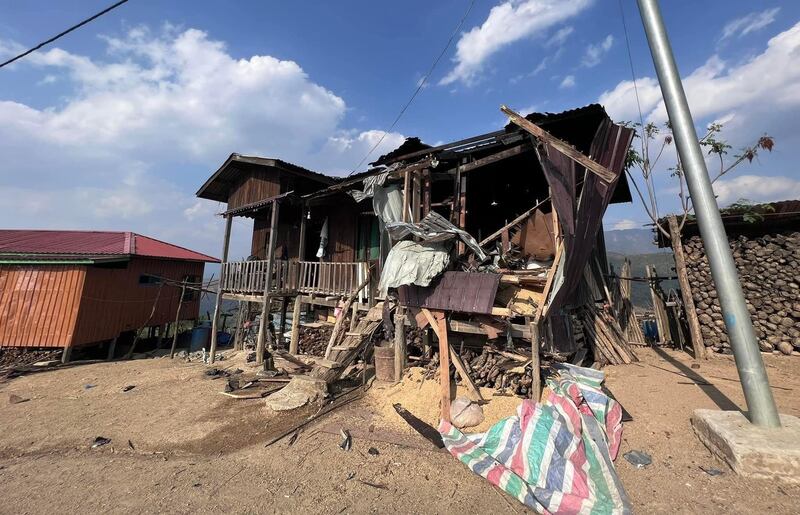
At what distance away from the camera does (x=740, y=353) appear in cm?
398

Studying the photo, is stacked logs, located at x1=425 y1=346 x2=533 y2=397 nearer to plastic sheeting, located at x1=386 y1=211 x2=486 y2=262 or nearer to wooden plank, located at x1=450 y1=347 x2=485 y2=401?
wooden plank, located at x1=450 y1=347 x2=485 y2=401

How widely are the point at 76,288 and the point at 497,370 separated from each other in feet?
51.6

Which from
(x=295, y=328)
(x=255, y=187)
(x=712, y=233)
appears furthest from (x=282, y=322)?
(x=712, y=233)

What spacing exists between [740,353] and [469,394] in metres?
3.76

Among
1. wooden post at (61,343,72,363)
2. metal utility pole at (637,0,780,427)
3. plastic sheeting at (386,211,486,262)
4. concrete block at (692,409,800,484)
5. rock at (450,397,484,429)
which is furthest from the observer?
wooden post at (61,343,72,363)

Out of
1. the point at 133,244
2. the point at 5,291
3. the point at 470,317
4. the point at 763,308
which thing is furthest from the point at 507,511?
the point at 133,244

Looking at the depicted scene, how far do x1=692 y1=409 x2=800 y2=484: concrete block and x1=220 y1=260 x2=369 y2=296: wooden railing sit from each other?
26.3 feet

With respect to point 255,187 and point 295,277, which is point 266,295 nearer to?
point 295,277

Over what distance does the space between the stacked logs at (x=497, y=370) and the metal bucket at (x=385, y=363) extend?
3.34 feet

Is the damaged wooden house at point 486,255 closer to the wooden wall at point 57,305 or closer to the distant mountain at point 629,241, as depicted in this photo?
the wooden wall at point 57,305

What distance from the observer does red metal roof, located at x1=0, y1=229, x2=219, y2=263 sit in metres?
13.4

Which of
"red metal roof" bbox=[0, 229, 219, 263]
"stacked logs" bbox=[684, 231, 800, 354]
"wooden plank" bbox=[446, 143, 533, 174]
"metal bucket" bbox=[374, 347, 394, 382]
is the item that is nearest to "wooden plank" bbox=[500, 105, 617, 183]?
"wooden plank" bbox=[446, 143, 533, 174]

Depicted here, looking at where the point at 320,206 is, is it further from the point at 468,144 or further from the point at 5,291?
the point at 5,291

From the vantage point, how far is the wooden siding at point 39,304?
11.7 meters
